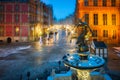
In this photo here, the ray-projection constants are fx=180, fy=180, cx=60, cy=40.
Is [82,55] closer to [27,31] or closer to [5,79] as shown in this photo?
[5,79]

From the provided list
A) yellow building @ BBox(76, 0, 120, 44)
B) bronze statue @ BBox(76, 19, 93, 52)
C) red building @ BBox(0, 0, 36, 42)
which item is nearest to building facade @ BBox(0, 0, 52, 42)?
red building @ BBox(0, 0, 36, 42)

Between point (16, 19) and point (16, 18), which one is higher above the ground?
point (16, 18)

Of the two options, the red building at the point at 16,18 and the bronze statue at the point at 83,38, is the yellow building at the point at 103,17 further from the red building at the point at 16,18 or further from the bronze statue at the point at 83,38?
the bronze statue at the point at 83,38

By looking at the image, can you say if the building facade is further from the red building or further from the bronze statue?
the bronze statue

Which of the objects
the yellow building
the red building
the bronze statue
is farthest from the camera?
the red building

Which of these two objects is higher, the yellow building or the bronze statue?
the yellow building

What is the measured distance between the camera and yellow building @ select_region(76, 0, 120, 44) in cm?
4425

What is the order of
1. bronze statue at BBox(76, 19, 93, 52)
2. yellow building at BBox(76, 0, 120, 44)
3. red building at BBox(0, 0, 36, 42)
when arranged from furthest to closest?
red building at BBox(0, 0, 36, 42), yellow building at BBox(76, 0, 120, 44), bronze statue at BBox(76, 19, 93, 52)

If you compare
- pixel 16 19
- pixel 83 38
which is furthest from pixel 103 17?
pixel 83 38

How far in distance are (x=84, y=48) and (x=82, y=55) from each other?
43 cm

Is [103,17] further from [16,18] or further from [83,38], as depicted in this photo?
[83,38]

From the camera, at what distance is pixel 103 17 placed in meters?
44.7

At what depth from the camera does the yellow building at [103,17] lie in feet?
145

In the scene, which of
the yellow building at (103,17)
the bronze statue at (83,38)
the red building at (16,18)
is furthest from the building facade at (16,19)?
the bronze statue at (83,38)
